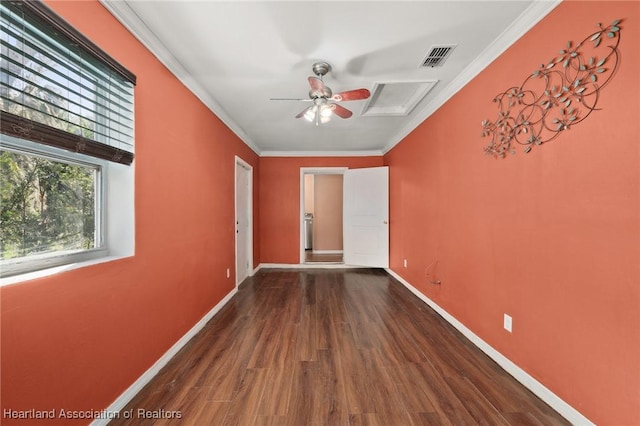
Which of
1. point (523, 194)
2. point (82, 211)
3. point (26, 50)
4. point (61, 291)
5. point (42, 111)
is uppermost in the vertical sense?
point (26, 50)

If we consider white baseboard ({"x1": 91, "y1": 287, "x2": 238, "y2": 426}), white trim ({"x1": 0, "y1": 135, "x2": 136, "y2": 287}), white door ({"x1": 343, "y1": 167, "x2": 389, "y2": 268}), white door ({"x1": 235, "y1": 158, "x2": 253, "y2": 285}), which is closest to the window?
white trim ({"x1": 0, "y1": 135, "x2": 136, "y2": 287})

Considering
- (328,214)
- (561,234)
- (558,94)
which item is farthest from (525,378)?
(328,214)

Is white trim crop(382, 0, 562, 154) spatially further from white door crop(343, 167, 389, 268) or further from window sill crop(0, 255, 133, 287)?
window sill crop(0, 255, 133, 287)

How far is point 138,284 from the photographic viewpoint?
5.18ft

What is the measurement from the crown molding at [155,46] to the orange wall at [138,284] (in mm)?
45

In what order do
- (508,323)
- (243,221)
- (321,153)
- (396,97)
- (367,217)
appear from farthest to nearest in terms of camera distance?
(321,153)
(367,217)
(243,221)
(396,97)
(508,323)

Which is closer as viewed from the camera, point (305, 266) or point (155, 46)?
point (155, 46)

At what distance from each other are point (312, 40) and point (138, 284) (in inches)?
82.0

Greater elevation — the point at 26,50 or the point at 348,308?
the point at 26,50

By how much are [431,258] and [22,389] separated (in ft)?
10.5

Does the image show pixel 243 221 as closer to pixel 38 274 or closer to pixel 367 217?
pixel 367 217

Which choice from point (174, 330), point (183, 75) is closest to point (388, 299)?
point (174, 330)

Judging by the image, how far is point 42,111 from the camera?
3.48 feet

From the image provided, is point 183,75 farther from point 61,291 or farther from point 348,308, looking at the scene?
point 348,308
